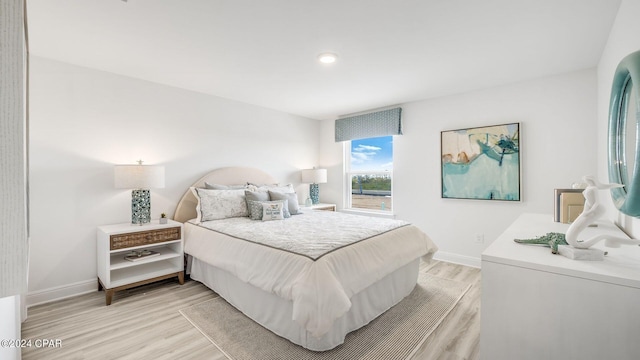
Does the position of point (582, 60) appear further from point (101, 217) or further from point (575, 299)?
point (101, 217)

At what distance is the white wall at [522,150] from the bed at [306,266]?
117cm

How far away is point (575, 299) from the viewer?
1.03 metres

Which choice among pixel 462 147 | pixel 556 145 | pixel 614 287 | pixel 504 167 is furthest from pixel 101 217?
pixel 556 145

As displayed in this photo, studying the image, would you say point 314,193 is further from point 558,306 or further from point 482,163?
point 558,306

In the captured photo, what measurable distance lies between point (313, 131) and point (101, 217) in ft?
12.0

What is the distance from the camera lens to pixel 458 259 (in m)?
3.84

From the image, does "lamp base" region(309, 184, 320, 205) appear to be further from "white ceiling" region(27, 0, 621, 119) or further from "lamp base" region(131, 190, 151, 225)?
"lamp base" region(131, 190, 151, 225)

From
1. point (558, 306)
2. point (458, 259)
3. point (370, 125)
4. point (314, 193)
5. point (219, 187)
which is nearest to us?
point (558, 306)

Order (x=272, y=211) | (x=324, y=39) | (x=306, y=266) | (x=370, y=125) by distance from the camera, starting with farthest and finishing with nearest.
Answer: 1. (x=370, y=125)
2. (x=272, y=211)
3. (x=324, y=39)
4. (x=306, y=266)

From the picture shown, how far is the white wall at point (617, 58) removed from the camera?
5.00ft

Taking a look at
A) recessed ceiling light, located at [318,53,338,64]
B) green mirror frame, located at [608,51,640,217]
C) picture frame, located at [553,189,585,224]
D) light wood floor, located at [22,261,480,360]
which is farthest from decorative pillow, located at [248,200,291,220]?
green mirror frame, located at [608,51,640,217]

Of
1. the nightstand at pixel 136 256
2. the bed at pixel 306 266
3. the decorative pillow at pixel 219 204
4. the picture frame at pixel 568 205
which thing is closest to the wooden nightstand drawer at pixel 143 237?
the nightstand at pixel 136 256

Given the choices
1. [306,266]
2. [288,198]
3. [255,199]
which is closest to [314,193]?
[288,198]

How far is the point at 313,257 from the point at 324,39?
177cm
